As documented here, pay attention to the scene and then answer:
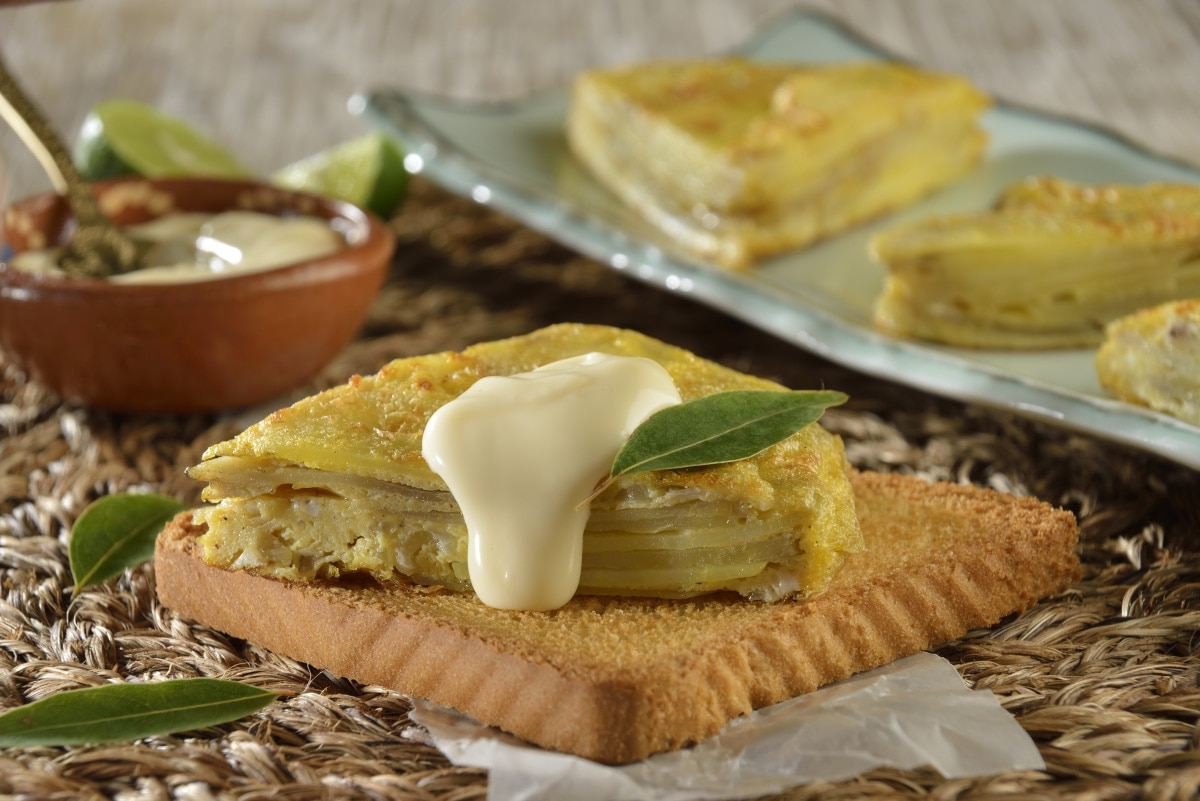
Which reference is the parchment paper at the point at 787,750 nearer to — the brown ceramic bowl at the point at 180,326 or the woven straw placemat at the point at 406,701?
the woven straw placemat at the point at 406,701

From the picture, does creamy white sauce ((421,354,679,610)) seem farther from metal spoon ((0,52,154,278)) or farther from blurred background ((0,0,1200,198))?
blurred background ((0,0,1200,198))

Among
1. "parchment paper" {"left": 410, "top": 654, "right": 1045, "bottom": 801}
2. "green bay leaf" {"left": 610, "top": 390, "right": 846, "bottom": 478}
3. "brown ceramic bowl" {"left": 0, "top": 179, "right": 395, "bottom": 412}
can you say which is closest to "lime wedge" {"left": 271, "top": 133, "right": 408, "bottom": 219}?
"brown ceramic bowl" {"left": 0, "top": 179, "right": 395, "bottom": 412}

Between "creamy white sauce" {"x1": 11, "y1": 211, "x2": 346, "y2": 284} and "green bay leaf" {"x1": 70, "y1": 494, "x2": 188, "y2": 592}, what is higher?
"creamy white sauce" {"x1": 11, "y1": 211, "x2": 346, "y2": 284}

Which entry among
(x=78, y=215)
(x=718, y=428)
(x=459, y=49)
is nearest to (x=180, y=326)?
(x=78, y=215)

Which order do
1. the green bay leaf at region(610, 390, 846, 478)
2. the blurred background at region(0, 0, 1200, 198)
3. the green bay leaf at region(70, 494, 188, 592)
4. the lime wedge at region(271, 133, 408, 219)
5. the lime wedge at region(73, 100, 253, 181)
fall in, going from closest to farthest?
the green bay leaf at region(610, 390, 846, 478), the green bay leaf at region(70, 494, 188, 592), the lime wedge at region(73, 100, 253, 181), the lime wedge at region(271, 133, 408, 219), the blurred background at region(0, 0, 1200, 198)

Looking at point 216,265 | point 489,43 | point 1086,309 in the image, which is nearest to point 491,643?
point 216,265

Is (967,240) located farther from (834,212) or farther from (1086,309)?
(834,212)

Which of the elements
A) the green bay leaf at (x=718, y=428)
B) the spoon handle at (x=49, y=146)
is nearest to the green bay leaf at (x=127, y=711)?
the green bay leaf at (x=718, y=428)
